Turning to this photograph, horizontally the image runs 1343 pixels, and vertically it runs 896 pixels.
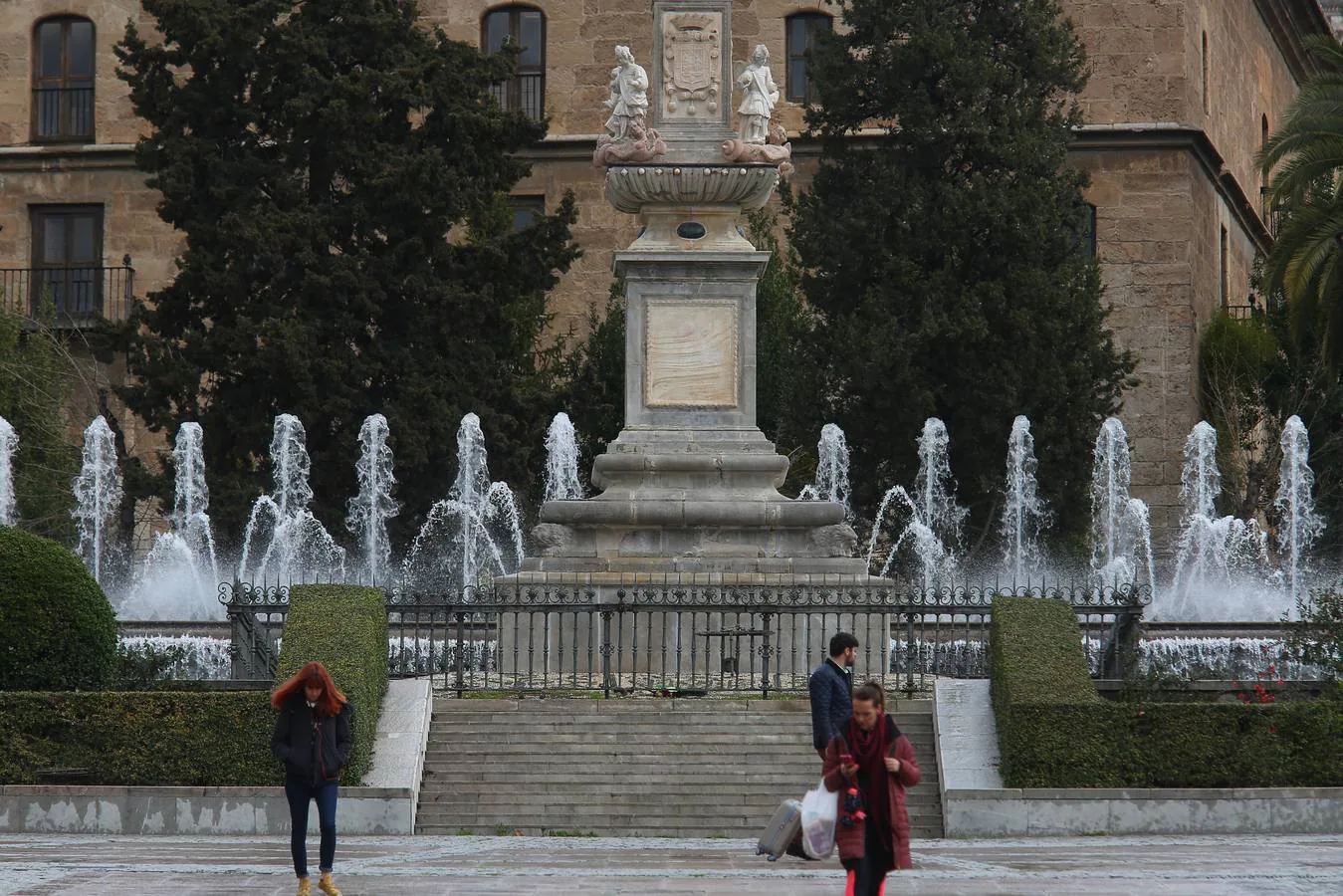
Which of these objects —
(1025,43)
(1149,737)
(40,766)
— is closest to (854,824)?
(1149,737)

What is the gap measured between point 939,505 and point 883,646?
44.9 ft

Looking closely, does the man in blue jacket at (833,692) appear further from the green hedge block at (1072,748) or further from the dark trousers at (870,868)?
the green hedge block at (1072,748)

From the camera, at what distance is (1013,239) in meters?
34.2

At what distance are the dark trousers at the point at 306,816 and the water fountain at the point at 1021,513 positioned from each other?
66.7 ft

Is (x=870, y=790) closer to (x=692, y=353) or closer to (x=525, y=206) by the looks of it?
(x=692, y=353)

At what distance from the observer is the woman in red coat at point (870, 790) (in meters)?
12.2

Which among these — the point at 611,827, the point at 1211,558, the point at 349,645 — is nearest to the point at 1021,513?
the point at 1211,558

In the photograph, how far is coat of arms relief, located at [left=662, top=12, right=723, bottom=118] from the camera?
78.7 ft

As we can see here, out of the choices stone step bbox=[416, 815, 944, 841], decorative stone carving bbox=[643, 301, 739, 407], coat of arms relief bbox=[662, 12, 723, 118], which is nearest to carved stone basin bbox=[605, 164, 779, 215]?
coat of arms relief bbox=[662, 12, 723, 118]

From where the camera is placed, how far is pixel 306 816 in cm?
1410

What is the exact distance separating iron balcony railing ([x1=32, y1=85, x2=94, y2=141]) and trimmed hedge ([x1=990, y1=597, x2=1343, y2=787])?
1195 inches

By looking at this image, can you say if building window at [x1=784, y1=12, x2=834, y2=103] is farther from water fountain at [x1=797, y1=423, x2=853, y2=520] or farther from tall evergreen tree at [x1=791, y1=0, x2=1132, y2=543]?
water fountain at [x1=797, y1=423, x2=853, y2=520]

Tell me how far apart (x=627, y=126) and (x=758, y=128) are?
4.14 ft

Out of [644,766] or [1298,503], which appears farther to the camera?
[1298,503]
